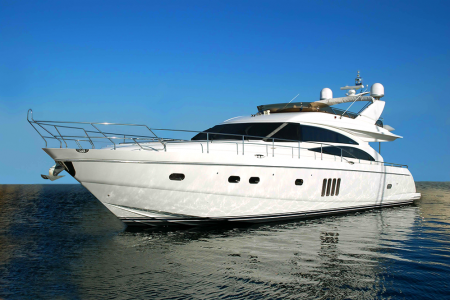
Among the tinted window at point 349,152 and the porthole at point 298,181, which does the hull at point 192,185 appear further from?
the tinted window at point 349,152

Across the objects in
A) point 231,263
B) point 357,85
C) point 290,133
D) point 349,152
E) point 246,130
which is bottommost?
point 231,263

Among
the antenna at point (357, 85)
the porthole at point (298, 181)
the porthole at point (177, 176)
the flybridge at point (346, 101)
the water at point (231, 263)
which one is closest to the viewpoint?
the water at point (231, 263)

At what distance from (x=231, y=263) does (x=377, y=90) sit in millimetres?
12975

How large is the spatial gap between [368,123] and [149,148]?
9.76 metres

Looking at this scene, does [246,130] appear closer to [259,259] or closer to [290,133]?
[290,133]

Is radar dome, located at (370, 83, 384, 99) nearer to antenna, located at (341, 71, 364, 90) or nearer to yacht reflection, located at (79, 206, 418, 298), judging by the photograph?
antenna, located at (341, 71, 364, 90)

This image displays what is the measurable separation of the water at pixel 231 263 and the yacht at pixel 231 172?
609mm

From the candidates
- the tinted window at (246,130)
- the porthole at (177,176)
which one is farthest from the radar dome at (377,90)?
the porthole at (177,176)

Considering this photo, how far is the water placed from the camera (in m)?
4.83

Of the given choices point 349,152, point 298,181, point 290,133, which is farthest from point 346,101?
point 298,181

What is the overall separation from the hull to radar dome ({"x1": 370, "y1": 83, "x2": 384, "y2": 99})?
26.2 ft

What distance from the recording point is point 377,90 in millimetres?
15773

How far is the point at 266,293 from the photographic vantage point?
469 cm

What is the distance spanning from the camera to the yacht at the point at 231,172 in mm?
7836
